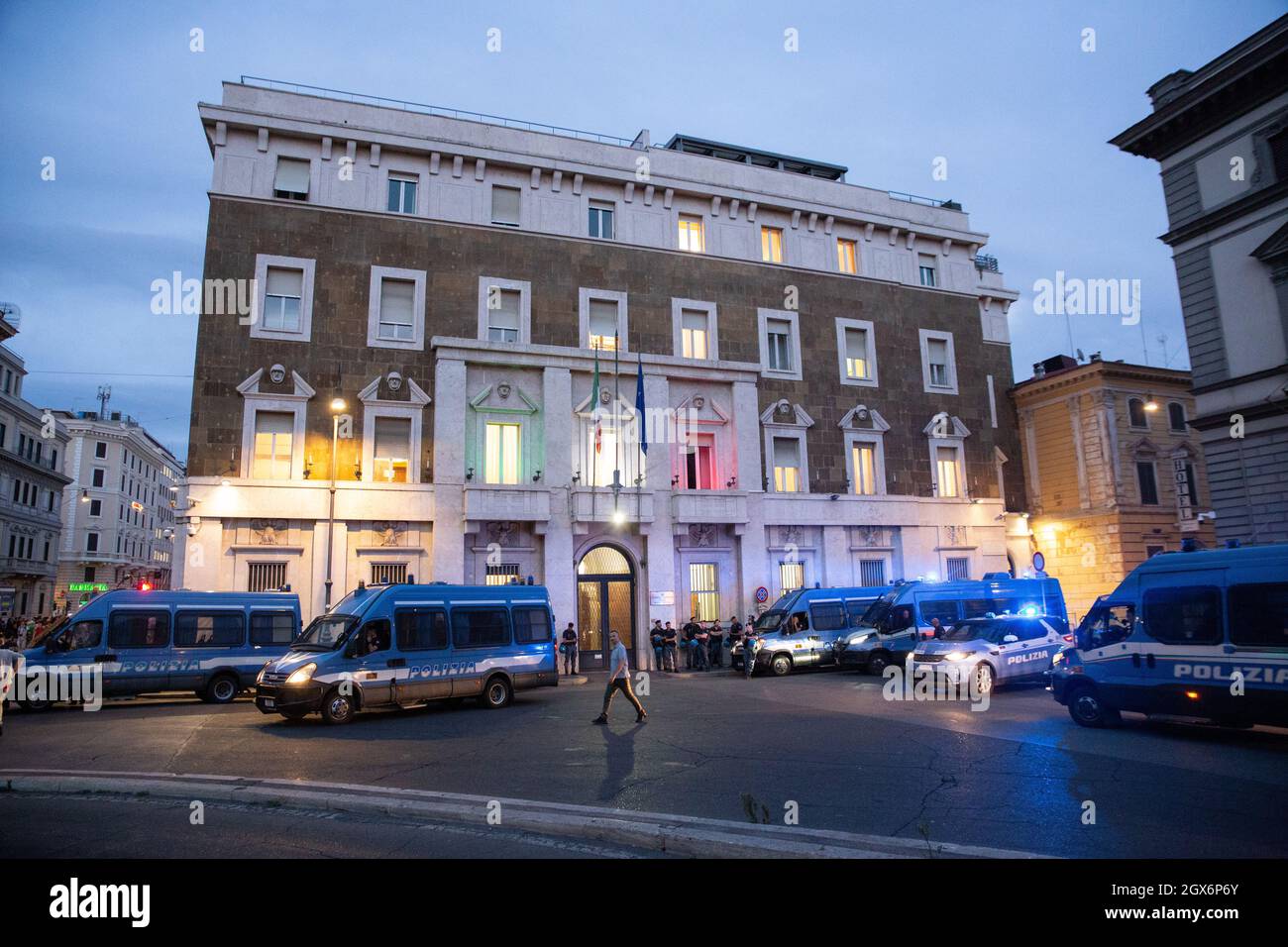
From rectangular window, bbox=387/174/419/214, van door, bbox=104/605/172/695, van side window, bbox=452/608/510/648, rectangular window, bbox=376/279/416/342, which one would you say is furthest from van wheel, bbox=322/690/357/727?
rectangular window, bbox=387/174/419/214

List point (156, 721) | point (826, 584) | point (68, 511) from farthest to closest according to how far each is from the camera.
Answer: point (68, 511)
point (826, 584)
point (156, 721)

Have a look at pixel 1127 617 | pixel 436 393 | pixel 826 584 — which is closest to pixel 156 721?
pixel 436 393

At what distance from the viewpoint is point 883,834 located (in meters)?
6.50

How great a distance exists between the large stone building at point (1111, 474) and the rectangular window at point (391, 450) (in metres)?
28.2

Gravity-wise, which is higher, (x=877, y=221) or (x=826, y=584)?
(x=877, y=221)

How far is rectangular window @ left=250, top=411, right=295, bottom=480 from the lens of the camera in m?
23.0

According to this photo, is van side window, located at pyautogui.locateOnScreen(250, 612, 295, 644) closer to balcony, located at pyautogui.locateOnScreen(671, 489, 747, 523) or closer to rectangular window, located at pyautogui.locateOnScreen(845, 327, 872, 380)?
balcony, located at pyautogui.locateOnScreen(671, 489, 747, 523)

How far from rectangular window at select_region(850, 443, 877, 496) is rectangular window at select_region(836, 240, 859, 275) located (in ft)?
24.6

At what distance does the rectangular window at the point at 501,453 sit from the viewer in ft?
82.8

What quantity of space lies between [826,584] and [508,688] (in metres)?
15.1

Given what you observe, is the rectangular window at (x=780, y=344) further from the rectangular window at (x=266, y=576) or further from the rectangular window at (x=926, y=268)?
the rectangular window at (x=266, y=576)

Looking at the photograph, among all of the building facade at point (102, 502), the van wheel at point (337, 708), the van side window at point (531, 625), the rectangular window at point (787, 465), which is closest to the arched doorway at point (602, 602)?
the rectangular window at point (787, 465)

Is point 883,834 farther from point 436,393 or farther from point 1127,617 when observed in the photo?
point 436,393

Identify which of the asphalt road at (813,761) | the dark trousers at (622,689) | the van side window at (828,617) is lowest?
the asphalt road at (813,761)
